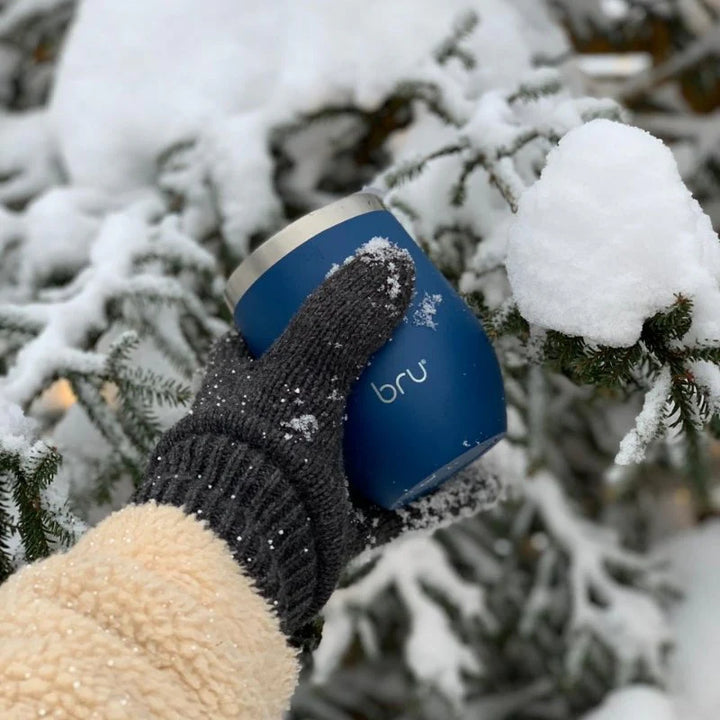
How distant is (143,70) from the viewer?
1.46 meters

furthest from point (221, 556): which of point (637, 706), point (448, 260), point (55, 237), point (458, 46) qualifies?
point (637, 706)

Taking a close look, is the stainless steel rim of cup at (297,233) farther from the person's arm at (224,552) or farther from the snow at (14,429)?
the snow at (14,429)

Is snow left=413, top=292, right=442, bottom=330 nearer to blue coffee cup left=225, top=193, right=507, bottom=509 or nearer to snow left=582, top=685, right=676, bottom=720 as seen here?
blue coffee cup left=225, top=193, right=507, bottom=509

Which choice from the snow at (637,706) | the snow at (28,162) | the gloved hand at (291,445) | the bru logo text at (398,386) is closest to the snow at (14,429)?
the gloved hand at (291,445)

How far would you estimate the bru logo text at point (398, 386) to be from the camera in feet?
2.65

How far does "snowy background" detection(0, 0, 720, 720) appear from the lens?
754 millimetres

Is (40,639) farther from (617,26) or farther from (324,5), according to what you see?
(617,26)

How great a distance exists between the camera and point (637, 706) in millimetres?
1703

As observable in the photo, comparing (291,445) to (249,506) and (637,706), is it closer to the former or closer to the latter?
(249,506)

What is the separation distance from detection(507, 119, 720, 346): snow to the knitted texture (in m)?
0.16

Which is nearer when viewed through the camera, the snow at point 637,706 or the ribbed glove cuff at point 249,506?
the ribbed glove cuff at point 249,506

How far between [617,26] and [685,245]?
142 cm

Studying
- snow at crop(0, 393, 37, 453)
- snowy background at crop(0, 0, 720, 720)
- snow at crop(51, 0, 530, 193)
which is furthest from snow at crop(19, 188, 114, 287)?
snow at crop(0, 393, 37, 453)

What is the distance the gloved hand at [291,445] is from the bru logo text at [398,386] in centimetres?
3
